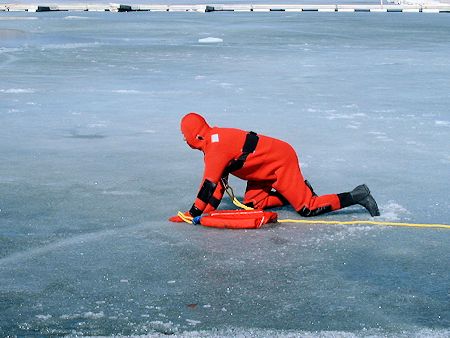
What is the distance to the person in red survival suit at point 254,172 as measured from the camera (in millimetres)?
5797

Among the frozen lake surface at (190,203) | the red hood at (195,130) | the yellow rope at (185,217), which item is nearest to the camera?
the frozen lake surface at (190,203)

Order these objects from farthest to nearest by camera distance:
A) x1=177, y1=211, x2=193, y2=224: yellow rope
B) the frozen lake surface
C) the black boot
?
the black boot
x1=177, y1=211, x2=193, y2=224: yellow rope
the frozen lake surface

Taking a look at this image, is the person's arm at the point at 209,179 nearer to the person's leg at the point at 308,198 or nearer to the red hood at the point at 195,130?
the red hood at the point at 195,130

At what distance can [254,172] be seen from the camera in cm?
615

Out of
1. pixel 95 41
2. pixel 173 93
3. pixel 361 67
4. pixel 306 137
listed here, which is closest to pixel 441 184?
pixel 306 137

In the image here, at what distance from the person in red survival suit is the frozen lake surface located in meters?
0.15

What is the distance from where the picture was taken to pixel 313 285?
474 cm

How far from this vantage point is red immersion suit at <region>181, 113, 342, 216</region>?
228 inches

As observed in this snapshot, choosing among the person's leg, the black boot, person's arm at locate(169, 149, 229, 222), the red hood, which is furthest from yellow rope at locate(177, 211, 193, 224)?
the black boot

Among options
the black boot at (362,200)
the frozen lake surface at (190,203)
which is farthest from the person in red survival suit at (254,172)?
the frozen lake surface at (190,203)

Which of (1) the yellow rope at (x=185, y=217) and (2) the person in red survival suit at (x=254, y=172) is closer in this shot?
(2) the person in red survival suit at (x=254, y=172)

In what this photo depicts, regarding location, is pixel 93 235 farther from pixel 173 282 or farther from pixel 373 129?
pixel 373 129

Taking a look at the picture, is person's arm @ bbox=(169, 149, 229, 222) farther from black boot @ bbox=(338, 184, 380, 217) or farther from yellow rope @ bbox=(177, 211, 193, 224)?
black boot @ bbox=(338, 184, 380, 217)

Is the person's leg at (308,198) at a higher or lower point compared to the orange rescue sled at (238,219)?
higher
